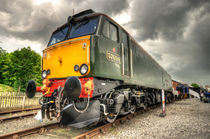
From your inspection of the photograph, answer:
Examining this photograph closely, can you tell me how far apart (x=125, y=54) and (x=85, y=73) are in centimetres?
219

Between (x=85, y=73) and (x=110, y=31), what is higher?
Result: (x=110, y=31)

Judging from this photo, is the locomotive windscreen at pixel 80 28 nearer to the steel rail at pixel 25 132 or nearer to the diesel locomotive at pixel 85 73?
the diesel locomotive at pixel 85 73

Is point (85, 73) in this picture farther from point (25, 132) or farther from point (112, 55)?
point (25, 132)

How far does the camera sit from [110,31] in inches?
185

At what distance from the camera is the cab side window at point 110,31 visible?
175 inches

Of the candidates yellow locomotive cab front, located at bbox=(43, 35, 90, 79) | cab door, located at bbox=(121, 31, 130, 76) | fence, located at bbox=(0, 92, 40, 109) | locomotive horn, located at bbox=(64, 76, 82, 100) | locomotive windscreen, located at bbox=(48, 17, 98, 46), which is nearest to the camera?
locomotive horn, located at bbox=(64, 76, 82, 100)

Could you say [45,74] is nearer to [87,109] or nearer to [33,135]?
[33,135]

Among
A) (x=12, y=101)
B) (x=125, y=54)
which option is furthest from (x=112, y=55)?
(x=12, y=101)

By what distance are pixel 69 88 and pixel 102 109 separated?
49.5 inches

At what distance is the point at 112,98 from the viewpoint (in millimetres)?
4234

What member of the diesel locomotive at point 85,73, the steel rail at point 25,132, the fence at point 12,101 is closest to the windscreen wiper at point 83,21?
the diesel locomotive at point 85,73

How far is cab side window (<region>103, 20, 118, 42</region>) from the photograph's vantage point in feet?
14.6

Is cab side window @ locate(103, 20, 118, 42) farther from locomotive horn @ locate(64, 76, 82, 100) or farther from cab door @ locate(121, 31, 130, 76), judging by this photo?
locomotive horn @ locate(64, 76, 82, 100)

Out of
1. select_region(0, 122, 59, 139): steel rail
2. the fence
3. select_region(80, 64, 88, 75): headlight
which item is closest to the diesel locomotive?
select_region(80, 64, 88, 75): headlight
